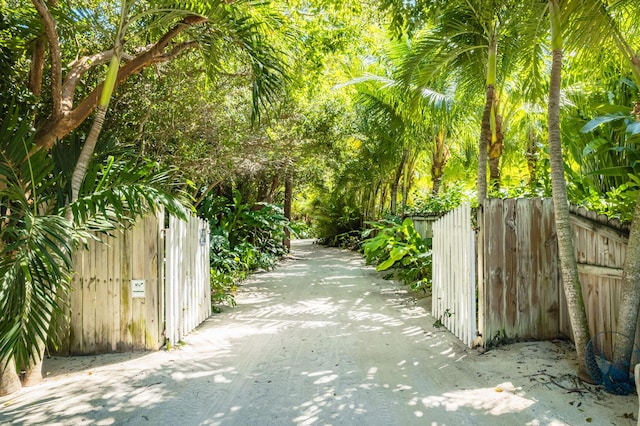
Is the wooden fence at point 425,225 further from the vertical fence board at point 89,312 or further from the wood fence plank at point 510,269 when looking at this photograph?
the vertical fence board at point 89,312

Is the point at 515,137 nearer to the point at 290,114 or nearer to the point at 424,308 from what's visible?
the point at 290,114

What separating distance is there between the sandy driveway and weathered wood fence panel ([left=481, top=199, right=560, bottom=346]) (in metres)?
0.25

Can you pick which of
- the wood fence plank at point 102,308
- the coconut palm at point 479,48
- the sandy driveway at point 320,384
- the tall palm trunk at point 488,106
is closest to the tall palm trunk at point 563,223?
the sandy driveway at point 320,384

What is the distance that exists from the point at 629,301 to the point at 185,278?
15.9 ft

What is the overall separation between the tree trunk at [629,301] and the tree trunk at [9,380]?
5264mm

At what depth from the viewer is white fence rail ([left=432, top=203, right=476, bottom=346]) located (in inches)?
199

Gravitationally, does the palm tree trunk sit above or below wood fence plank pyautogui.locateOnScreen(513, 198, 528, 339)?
above

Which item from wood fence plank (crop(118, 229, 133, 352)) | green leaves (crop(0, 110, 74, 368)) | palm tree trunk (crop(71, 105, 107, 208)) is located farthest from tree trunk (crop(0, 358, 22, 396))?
palm tree trunk (crop(71, 105, 107, 208))

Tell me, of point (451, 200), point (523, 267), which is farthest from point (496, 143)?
point (523, 267)

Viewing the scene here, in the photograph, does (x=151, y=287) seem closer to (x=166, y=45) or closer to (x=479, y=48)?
(x=166, y=45)

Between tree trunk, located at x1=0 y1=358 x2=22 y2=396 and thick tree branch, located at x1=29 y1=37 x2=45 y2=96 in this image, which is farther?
thick tree branch, located at x1=29 y1=37 x2=45 y2=96

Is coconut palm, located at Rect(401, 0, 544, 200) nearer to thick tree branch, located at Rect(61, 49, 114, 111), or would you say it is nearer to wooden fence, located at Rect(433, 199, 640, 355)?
wooden fence, located at Rect(433, 199, 640, 355)

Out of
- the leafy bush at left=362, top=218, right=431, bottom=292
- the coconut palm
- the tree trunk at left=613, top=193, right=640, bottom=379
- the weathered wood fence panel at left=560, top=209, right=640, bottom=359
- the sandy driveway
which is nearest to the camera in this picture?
the sandy driveway

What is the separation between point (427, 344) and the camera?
17.5 feet
